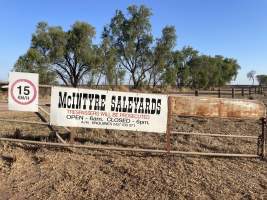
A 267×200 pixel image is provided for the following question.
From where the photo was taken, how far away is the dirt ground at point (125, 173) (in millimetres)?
5453

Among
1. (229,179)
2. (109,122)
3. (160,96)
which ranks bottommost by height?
(229,179)

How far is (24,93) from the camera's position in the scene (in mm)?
7551

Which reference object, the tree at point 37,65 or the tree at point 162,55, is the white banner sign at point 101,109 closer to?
the tree at point 37,65

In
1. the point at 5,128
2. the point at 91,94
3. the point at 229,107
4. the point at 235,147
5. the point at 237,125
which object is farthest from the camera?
the point at 237,125

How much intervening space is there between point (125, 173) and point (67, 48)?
3673 centimetres

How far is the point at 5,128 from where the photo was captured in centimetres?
1008

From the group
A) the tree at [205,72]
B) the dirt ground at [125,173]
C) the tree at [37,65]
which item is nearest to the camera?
the dirt ground at [125,173]

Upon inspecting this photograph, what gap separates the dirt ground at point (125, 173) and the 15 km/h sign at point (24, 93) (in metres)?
0.92

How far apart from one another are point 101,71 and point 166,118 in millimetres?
34500

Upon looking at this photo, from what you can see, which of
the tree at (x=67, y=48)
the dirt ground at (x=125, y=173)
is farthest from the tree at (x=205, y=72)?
the dirt ground at (x=125, y=173)

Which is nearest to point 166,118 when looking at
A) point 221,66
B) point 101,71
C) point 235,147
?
point 235,147

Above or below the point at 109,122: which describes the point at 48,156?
below

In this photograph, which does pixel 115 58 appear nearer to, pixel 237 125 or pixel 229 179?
pixel 237 125

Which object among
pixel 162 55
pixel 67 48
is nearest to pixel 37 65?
pixel 67 48
